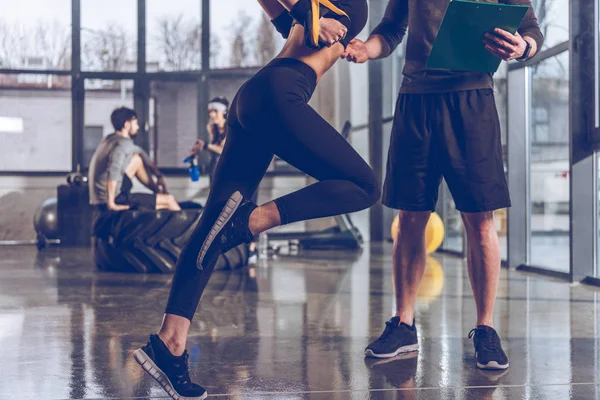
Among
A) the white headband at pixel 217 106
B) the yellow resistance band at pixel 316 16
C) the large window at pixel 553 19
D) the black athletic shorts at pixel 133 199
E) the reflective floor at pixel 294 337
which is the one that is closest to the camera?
the yellow resistance band at pixel 316 16

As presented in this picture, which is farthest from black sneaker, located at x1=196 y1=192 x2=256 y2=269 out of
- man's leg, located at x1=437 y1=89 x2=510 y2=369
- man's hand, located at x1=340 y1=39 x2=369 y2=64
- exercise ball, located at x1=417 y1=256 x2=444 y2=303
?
exercise ball, located at x1=417 y1=256 x2=444 y2=303

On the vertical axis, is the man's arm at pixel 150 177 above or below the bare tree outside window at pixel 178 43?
below

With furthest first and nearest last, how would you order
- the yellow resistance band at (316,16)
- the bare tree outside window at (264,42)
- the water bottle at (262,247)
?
1. the bare tree outside window at (264,42)
2. the water bottle at (262,247)
3. the yellow resistance band at (316,16)

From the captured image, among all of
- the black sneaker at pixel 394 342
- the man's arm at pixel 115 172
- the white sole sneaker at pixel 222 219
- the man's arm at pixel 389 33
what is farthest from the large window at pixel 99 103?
the white sole sneaker at pixel 222 219

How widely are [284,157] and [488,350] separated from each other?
91cm

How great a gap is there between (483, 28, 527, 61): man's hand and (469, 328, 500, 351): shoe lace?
799 mm

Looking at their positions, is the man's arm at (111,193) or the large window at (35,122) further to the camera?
the large window at (35,122)

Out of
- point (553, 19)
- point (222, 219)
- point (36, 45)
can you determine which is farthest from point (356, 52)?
point (36, 45)

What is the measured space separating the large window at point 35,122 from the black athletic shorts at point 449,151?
311 inches

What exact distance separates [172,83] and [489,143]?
7.75 meters

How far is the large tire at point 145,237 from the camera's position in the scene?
5.14 m

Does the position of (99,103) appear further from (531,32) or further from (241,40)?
(531,32)

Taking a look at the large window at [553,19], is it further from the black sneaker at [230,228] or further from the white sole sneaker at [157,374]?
the white sole sneaker at [157,374]

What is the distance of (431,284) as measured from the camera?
4.48 m
